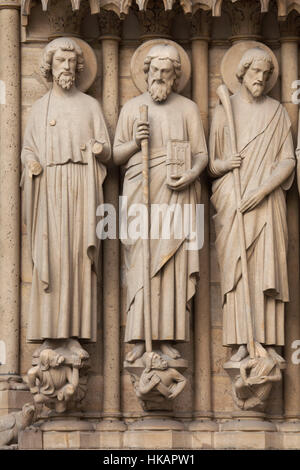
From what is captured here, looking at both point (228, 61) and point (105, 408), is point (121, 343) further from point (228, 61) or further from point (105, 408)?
point (228, 61)

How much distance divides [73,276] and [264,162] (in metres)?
1.52

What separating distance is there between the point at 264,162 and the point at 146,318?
1.36 meters

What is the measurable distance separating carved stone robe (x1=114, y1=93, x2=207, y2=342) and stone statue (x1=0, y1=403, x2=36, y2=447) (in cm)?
87

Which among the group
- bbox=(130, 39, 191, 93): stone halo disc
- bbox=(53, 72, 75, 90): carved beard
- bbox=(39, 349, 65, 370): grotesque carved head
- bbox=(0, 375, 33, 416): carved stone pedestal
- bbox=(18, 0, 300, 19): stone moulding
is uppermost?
bbox=(18, 0, 300, 19): stone moulding

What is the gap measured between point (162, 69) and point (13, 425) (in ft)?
8.60

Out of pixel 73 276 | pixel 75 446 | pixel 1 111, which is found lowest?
pixel 75 446

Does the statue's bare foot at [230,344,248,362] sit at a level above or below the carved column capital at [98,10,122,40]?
below

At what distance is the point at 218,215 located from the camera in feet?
57.5

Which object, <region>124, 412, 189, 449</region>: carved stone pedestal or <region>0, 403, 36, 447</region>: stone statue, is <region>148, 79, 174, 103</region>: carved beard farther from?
<region>0, 403, 36, 447</region>: stone statue

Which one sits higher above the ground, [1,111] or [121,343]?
[1,111]

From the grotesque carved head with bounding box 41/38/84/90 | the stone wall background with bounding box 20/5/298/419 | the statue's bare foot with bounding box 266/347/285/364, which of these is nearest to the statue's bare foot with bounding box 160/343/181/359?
the stone wall background with bounding box 20/5/298/419

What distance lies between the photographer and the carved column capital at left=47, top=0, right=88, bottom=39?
17781 millimetres

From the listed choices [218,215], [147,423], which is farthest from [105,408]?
[218,215]

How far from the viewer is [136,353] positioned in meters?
17.3
